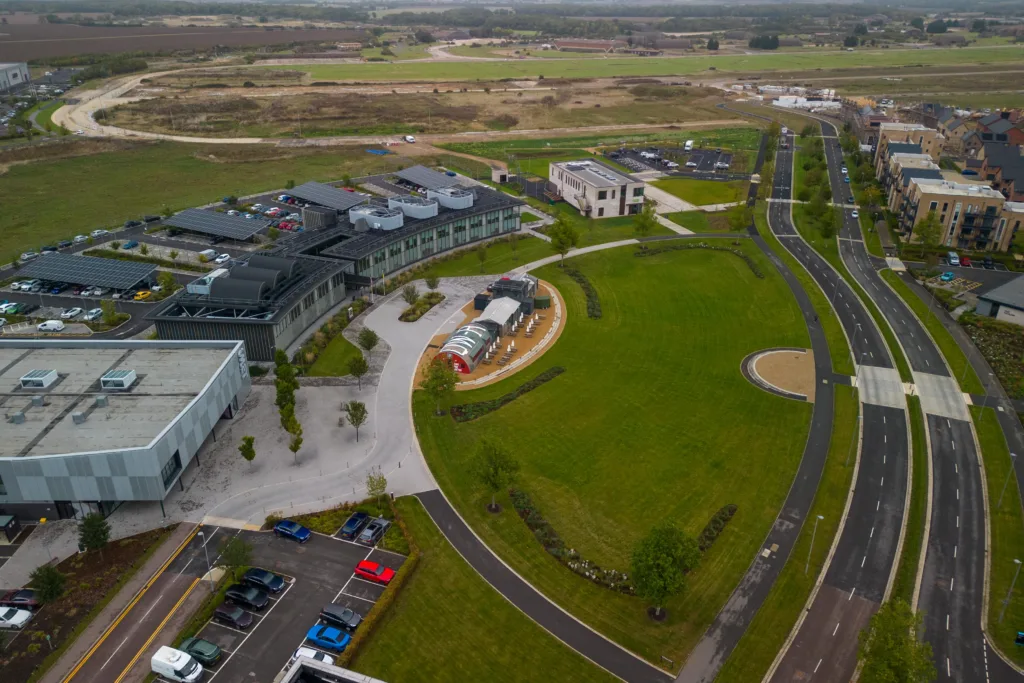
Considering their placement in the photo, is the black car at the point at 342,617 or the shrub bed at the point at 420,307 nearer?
the black car at the point at 342,617

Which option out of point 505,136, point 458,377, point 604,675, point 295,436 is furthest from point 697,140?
point 604,675

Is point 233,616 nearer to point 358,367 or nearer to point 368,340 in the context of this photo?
point 358,367

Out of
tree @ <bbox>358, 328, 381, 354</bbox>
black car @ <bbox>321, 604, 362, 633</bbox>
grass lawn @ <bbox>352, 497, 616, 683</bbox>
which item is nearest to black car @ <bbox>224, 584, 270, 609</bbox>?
black car @ <bbox>321, 604, 362, 633</bbox>

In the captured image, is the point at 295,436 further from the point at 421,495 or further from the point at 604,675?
the point at 604,675

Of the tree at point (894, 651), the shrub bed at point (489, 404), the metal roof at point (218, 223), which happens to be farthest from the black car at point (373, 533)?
the metal roof at point (218, 223)

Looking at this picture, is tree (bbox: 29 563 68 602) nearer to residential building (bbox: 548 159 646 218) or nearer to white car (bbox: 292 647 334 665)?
white car (bbox: 292 647 334 665)

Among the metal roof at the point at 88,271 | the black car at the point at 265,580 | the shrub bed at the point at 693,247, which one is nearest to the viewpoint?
the black car at the point at 265,580

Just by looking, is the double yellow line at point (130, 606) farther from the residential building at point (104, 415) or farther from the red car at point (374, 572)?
the red car at point (374, 572)
